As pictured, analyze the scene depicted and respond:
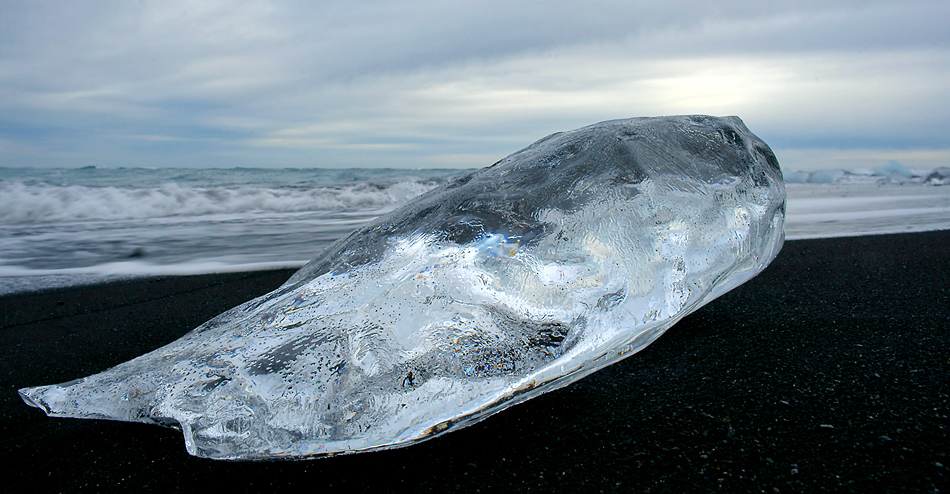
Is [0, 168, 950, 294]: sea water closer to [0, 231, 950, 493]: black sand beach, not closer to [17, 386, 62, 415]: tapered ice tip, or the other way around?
[0, 231, 950, 493]: black sand beach

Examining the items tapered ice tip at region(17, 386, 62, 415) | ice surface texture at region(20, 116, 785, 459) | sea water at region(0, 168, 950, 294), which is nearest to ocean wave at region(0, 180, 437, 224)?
sea water at region(0, 168, 950, 294)

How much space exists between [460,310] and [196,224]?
6.89 metres

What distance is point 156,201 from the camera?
8914mm

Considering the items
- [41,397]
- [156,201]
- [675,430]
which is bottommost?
[675,430]

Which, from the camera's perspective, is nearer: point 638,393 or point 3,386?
point 638,393

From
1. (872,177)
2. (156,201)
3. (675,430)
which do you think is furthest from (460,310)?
(872,177)

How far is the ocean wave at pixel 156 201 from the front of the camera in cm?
780

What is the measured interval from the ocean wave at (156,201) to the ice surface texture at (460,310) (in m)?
8.02

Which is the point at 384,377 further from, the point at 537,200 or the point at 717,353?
the point at 717,353

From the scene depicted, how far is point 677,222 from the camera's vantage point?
1526mm

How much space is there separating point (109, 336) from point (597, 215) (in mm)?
2320

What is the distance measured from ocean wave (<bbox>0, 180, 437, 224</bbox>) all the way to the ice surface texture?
26.3 ft

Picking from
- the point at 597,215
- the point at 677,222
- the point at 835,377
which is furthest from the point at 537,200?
the point at 835,377

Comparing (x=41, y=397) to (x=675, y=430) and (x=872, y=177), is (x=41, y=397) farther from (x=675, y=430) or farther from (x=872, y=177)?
(x=872, y=177)
